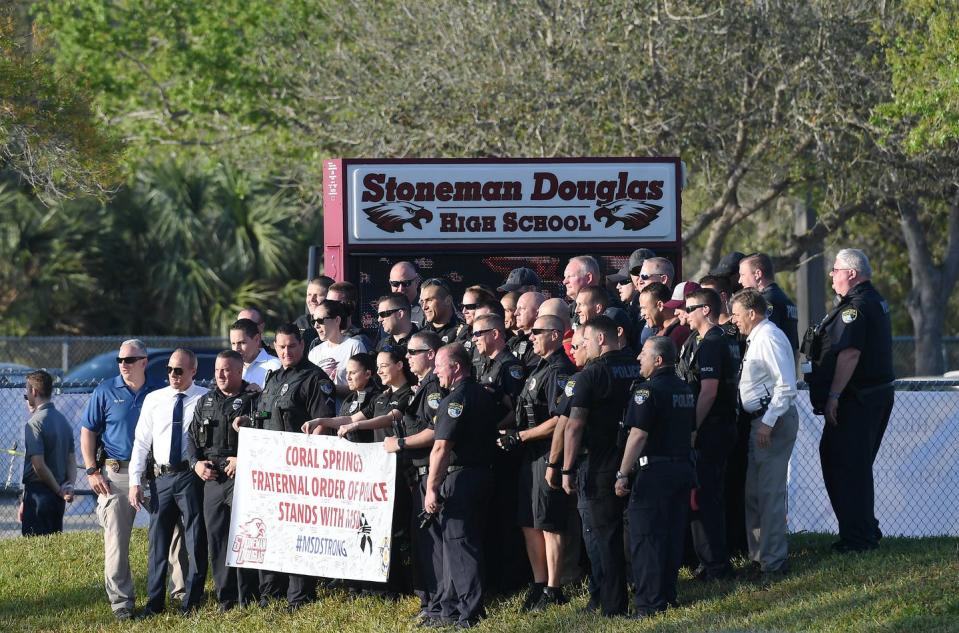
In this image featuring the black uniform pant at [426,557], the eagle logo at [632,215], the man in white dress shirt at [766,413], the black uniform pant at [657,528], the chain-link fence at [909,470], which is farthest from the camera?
the eagle logo at [632,215]

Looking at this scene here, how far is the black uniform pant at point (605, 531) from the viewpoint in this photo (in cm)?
848

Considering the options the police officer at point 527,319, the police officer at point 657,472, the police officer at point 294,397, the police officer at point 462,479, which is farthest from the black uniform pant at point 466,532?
the police officer at point 294,397

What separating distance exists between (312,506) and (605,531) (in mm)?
2341

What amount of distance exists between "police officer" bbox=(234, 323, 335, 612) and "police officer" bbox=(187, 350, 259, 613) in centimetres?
13

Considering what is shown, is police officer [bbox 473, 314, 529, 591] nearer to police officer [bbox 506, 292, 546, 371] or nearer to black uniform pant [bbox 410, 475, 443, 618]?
police officer [bbox 506, 292, 546, 371]

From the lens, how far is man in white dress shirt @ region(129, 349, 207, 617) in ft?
32.4

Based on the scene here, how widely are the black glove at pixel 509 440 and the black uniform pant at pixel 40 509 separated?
5473 mm

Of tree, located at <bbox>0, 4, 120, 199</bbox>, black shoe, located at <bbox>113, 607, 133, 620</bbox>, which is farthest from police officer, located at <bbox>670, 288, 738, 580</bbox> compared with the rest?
tree, located at <bbox>0, 4, 120, 199</bbox>

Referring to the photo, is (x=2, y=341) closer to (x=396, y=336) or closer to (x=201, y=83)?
(x=201, y=83)

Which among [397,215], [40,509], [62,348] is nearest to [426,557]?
[397,215]

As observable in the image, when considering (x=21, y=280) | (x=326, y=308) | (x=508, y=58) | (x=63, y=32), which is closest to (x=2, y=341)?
(x=21, y=280)

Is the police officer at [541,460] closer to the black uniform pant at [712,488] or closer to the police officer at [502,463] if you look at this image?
the police officer at [502,463]

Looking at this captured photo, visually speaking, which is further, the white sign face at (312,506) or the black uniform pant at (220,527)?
the black uniform pant at (220,527)

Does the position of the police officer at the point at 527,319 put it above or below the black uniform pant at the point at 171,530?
above
